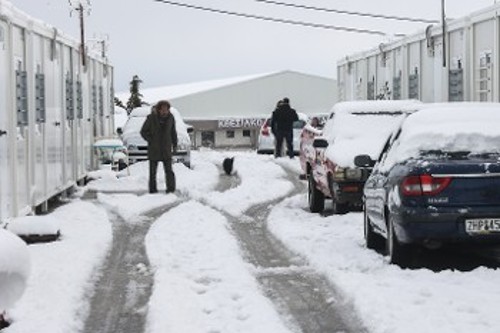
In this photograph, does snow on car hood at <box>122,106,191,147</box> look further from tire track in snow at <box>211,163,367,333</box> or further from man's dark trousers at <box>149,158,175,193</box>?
tire track in snow at <box>211,163,367,333</box>

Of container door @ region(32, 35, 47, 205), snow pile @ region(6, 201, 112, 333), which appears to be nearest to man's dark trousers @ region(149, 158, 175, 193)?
container door @ region(32, 35, 47, 205)

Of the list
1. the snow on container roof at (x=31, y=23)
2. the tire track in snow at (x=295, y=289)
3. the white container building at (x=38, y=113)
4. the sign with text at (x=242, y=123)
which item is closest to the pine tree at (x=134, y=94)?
the sign with text at (x=242, y=123)

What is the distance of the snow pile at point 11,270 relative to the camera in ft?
21.9

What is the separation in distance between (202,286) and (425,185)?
7.31 ft

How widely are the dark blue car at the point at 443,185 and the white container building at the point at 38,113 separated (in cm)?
483

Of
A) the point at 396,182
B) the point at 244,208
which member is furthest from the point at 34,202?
the point at 396,182

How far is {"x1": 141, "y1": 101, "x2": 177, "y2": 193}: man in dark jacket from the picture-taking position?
60.2 feet

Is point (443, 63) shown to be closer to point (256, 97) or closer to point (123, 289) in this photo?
point (123, 289)

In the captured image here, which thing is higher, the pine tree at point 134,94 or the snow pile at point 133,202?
the pine tree at point 134,94

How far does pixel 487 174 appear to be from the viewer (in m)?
8.76

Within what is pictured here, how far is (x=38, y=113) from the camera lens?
47.5 feet

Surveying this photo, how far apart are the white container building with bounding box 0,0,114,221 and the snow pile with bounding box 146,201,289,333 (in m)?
1.90

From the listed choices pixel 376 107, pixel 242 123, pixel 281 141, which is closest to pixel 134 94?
pixel 242 123

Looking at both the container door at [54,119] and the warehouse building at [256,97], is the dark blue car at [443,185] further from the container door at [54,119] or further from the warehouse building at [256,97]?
the warehouse building at [256,97]
